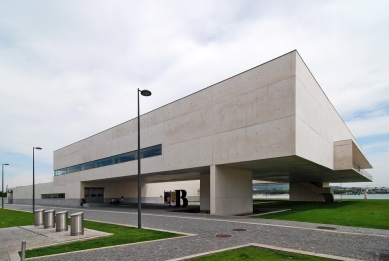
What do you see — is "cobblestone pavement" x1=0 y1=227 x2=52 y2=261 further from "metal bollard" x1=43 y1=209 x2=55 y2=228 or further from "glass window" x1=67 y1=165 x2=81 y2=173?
"glass window" x1=67 y1=165 x2=81 y2=173

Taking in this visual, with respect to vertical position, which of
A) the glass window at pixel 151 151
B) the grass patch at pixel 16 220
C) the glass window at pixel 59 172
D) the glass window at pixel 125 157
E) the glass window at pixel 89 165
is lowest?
the grass patch at pixel 16 220

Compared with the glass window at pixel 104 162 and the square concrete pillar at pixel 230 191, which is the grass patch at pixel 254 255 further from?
the glass window at pixel 104 162

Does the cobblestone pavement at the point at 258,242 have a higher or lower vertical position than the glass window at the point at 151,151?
lower

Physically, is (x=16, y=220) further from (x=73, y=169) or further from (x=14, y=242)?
(x=73, y=169)

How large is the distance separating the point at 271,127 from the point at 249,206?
10457mm

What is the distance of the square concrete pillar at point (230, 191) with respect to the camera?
941 inches

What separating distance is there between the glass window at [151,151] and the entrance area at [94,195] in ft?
69.9

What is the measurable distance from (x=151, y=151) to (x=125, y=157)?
640cm

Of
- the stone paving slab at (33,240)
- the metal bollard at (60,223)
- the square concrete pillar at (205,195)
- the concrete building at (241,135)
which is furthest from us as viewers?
the square concrete pillar at (205,195)

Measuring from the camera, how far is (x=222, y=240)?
1173cm

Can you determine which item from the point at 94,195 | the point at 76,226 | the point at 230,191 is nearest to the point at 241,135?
the point at 230,191

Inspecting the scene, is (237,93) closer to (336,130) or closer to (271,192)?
(336,130)

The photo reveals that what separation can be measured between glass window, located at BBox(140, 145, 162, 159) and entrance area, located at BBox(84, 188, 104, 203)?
21295 millimetres

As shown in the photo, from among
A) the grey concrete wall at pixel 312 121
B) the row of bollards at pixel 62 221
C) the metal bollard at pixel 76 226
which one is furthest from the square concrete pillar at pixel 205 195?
the metal bollard at pixel 76 226
